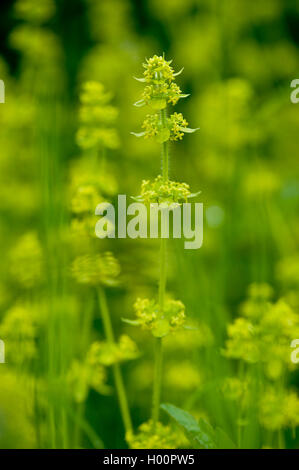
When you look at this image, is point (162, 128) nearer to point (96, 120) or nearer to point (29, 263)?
point (96, 120)

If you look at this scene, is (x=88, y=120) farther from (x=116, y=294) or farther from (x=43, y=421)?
(x=116, y=294)

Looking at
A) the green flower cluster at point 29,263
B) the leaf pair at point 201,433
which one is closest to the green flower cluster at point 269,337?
the leaf pair at point 201,433

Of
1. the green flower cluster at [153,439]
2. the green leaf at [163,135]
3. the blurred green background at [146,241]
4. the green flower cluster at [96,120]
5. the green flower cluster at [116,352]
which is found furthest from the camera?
the green flower cluster at [96,120]

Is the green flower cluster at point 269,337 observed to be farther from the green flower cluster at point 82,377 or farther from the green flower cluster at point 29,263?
the green flower cluster at point 29,263

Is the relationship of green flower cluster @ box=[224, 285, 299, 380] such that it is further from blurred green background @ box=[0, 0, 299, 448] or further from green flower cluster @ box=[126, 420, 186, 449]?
green flower cluster @ box=[126, 420, 186, 449]
